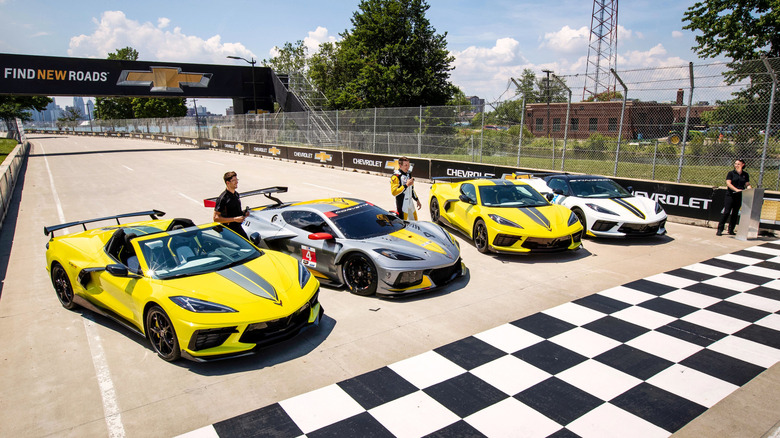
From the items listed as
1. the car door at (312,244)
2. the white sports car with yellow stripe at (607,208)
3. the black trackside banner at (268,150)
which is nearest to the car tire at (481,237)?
the white sports car with yellow stripe at (607,208)

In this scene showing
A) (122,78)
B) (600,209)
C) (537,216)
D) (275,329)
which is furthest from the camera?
(122,78)

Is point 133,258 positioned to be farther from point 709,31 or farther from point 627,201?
point 709,31

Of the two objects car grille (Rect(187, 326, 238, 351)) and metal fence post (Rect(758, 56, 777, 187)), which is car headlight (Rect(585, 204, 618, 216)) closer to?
metal fence post (Rect(758, 56, 777, 187))

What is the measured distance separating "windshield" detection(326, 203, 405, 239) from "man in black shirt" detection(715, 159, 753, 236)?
277 inches

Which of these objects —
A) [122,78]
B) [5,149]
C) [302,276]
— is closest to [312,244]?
[302,276]

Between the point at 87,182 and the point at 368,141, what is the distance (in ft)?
41.5

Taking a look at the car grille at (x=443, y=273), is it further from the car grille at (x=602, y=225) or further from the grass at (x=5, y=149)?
the grass at (x=5, y=149)

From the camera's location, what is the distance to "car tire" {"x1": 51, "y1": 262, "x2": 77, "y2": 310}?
5.93 meters

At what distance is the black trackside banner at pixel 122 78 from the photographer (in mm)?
34719

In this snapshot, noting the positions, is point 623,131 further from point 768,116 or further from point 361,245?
point 361,245

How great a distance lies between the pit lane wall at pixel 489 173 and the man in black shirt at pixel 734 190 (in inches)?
27.9

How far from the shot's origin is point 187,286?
15.3 ft

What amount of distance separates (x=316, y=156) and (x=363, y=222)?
20.9 meters

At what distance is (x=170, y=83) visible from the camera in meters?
40.2
